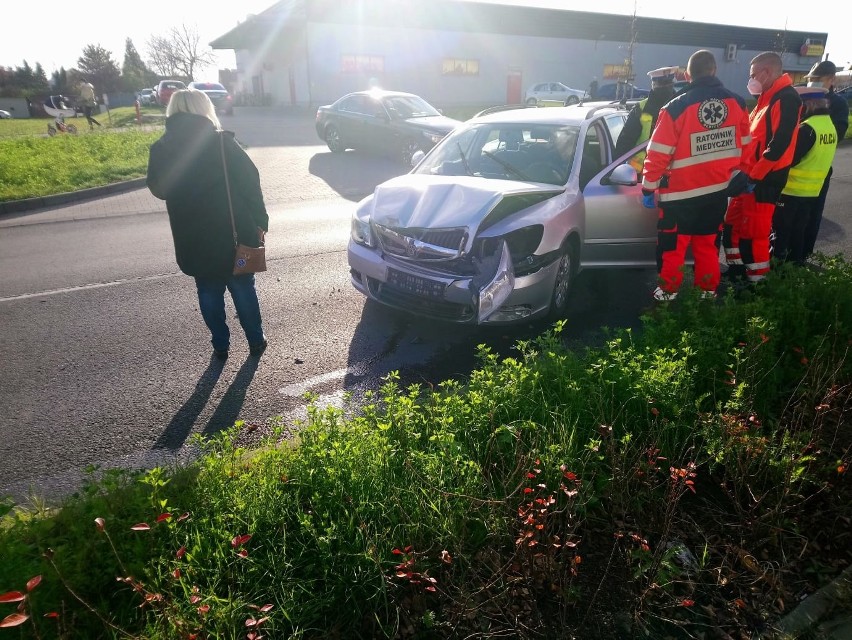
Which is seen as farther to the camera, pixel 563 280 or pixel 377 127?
pixel 377 127

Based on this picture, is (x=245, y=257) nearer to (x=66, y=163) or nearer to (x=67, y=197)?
(x=67, y=197)

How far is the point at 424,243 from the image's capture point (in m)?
4.78

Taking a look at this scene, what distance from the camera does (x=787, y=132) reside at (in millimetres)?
5355

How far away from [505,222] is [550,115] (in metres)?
2.01

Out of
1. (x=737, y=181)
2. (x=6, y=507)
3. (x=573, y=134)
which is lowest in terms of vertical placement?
(x=6, y=507)

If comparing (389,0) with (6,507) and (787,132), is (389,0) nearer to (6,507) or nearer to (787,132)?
(787,132)

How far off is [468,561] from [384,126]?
44.7 feet

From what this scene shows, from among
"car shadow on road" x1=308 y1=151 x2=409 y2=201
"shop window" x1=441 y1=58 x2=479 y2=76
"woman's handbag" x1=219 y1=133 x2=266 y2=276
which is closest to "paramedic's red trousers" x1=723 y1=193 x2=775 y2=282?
"woman's handbag" x1=219 y1=133 x2=266 y2=276

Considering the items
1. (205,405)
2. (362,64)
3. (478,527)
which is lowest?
(205,405)

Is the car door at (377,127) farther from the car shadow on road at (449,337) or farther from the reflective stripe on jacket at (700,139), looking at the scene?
the reflective stripe on jacket at (700,139)

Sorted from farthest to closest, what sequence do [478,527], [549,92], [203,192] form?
[549,92], [203,192], [478,527]

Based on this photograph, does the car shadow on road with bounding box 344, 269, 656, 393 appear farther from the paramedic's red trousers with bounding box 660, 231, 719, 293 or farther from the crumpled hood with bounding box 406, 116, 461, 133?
the crumpled hood with bounding box 406, 116, 461, 133

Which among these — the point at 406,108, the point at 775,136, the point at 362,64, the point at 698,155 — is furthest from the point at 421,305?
the point at 362,64

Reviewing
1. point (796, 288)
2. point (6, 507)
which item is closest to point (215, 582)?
point (6, 507)
